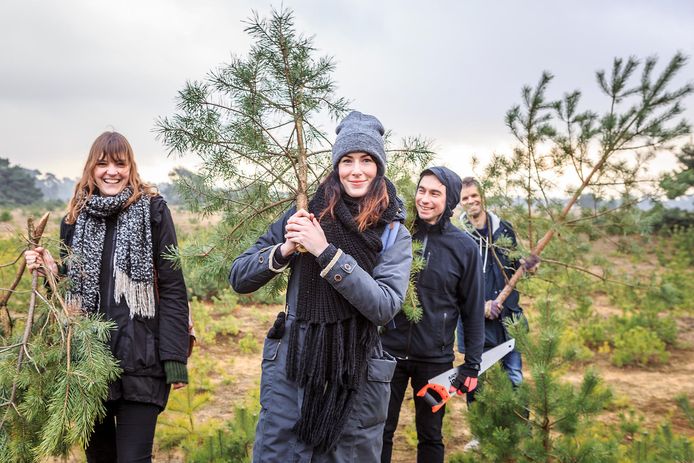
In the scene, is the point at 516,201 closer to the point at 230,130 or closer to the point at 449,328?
the point at 449,328

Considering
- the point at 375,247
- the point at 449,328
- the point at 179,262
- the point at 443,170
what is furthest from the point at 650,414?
the point at 179,262

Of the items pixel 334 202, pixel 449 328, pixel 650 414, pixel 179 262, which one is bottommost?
pixel 650 414

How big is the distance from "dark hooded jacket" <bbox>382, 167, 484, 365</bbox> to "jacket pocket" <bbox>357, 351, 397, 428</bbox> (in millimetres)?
842

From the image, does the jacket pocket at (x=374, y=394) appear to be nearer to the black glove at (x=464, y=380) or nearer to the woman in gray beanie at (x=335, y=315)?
the woman in gray beanie at (x=335, y=315)

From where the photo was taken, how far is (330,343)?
186cm

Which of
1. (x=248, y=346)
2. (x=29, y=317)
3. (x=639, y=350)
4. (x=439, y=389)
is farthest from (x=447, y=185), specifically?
(x=639, y=350)

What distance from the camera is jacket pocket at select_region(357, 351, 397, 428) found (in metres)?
1.91

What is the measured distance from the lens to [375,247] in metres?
1.92

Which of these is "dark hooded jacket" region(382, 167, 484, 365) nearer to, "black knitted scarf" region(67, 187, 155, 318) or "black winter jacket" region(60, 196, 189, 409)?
"black winter jacket" region(60, 196, 189, 409)

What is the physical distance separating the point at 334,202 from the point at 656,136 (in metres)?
2.45

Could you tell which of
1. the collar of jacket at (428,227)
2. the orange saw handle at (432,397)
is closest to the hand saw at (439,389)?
the orange saw handle at (432,397)

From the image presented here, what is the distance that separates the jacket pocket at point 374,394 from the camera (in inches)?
75.2

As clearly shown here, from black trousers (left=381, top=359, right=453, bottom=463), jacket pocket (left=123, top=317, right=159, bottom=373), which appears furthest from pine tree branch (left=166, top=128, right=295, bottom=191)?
black trousers (left=381, top=359, right=453, bottom=463)

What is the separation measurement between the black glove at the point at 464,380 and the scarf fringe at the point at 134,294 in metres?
1.62
